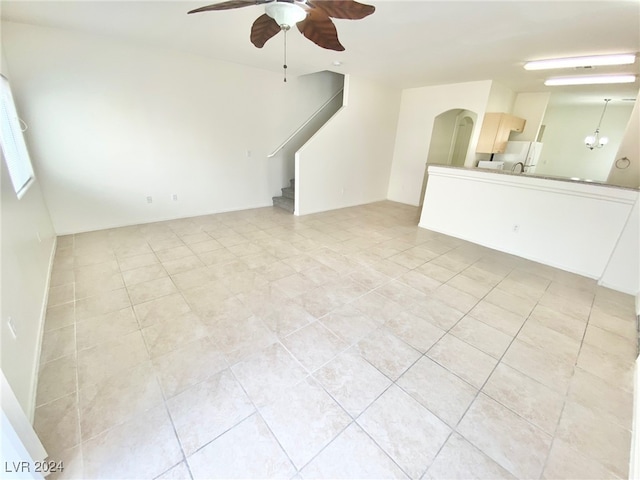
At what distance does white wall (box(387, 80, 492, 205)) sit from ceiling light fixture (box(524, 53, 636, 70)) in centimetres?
117

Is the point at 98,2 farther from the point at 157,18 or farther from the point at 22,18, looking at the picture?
the point at 22,18

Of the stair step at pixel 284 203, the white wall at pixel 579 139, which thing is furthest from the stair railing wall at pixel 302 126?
the white wall at pixel 579 139

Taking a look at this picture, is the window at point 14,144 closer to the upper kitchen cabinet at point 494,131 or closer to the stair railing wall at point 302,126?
the stair railing wall at point 302,126

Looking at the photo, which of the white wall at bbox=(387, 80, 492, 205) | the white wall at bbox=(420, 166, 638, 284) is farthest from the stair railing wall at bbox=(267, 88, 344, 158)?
the white wall at bbox=(420, 166, 638, 284)

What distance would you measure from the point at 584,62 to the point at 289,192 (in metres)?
4.90

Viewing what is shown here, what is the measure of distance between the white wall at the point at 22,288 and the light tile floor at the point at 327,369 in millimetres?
118

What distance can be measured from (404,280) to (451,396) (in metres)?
1.48

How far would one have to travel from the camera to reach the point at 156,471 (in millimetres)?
1283

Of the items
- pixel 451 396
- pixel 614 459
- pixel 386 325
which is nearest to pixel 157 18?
pixel 386 325

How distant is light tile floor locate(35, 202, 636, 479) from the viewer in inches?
54.6

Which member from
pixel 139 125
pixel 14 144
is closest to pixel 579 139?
pixel 139 125

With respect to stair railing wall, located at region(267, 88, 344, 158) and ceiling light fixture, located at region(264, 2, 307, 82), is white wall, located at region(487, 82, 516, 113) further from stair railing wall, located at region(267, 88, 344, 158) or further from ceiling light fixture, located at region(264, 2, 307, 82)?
ceiling light fixture, located at region(264, 2, 307, 82)

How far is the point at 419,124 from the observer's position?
20.2 feet

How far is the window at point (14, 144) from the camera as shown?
241cm
